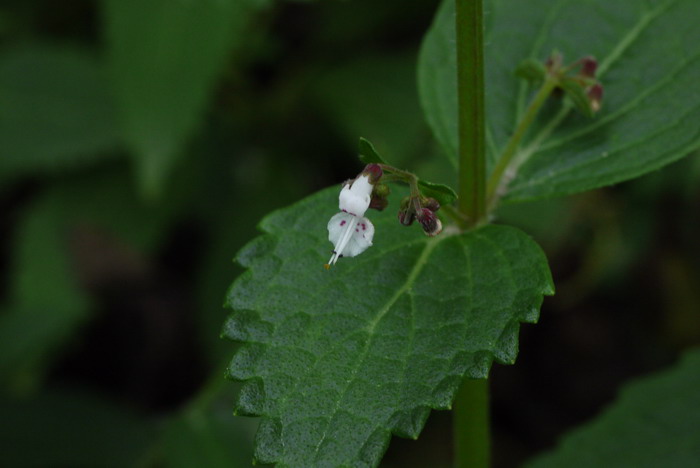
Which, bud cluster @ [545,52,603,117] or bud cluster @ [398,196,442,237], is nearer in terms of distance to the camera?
bud cluster @ [398,196,442,237]

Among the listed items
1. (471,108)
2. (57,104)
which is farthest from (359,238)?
Answer: (57,104)

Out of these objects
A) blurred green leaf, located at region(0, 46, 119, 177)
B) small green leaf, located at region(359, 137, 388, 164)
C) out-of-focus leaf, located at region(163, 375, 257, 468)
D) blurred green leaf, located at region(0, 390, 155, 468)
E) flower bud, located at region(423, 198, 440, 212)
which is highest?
small green leaf, located at region(359, 137, 388, 164)

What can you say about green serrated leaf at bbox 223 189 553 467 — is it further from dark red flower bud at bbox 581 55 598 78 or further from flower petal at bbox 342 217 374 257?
dark red flower bud at bbox 581 55 598 78

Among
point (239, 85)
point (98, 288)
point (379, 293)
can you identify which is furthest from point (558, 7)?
point (98, 288)

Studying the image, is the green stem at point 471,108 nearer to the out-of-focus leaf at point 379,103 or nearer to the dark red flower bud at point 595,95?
the dark red flower bud at point 595,95

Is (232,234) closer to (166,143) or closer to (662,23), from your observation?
(166,143)

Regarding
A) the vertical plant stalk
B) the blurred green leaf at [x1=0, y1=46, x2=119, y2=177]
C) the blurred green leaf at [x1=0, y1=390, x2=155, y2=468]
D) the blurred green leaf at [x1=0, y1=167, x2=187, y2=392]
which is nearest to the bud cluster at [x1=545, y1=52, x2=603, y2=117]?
the vertical plant stalk

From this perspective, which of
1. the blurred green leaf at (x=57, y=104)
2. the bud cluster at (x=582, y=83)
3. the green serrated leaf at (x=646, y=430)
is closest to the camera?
the bud cluster at (x=582, y=83)

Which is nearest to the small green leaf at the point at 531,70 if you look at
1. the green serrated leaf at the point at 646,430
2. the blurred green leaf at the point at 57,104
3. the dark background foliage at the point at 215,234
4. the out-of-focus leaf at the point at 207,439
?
the green serrated leaf at the point at 646,430
